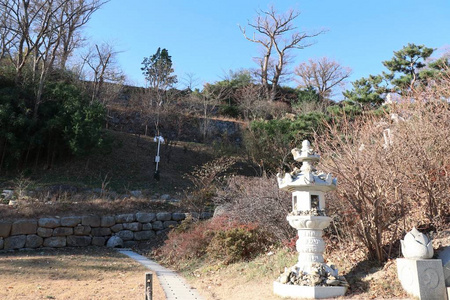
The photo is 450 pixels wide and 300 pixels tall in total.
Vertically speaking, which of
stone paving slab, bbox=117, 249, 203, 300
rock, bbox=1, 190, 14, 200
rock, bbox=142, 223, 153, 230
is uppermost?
rock, bbox=1, 190, 14, 200

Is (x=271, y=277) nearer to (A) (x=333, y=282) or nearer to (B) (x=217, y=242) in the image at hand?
(A) (x=333, y=282)

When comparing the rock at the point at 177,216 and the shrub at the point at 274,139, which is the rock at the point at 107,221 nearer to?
the rock at the point at 177,216

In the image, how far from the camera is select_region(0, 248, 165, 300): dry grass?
6.42 metres

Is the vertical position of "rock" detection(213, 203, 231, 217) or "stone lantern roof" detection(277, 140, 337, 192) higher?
"stone lantern roof" detection(277, 140, 337, 192)

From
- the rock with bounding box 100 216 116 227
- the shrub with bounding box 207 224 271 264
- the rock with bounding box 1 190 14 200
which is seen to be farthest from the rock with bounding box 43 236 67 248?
the shrub with bounding box 207 224 271 264

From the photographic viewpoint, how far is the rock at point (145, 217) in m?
12.9

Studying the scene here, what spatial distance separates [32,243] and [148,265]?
13.8 feet

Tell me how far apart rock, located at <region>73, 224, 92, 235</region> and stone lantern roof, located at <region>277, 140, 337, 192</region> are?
26.6 ft

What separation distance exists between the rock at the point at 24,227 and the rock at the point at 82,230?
118 cm

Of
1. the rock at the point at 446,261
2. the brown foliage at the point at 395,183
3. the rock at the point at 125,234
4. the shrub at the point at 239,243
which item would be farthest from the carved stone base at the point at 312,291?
the rock at the point at 125,234

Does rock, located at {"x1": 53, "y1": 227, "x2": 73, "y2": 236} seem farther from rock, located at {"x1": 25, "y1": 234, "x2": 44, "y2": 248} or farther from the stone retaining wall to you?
rock, located at {"x1": 25, "y1": 234, "x2": 44, "y2": 248}

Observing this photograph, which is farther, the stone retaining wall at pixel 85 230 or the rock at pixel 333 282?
the stone retaining wall at pixel 85 230

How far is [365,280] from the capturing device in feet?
18.6

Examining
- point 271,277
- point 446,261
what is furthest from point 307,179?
point 446,261
